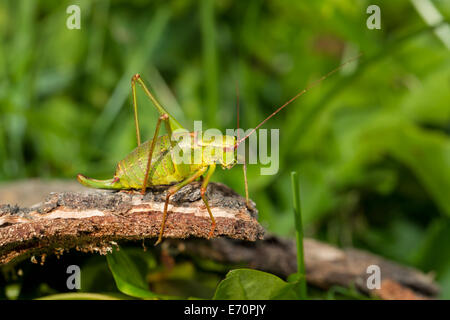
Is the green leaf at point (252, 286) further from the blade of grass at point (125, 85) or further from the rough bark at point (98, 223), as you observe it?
the blade of grass at point (125, 85)

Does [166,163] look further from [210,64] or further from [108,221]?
[210,64]

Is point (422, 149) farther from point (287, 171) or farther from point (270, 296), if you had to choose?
point (270, 296)

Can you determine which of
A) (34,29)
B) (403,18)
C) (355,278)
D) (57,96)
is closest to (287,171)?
(355,278)

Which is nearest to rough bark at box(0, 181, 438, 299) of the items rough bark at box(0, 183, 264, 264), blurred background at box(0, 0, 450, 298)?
rough bark at box(0, 183, 264, 264)

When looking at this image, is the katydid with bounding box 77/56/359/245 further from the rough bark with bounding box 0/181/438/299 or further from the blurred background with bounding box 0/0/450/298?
the blurred background with bounding box 0/0/450/298

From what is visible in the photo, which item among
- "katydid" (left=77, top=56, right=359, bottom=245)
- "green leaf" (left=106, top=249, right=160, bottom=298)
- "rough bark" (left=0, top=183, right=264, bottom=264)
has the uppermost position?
"katydid" (left=77, top=56, right=359, bottom=245)

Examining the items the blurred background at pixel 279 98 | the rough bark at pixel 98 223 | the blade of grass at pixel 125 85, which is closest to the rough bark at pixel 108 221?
the rough bark at pixel 98 223

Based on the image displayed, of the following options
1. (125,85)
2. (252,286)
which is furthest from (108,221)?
(125,85)
